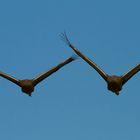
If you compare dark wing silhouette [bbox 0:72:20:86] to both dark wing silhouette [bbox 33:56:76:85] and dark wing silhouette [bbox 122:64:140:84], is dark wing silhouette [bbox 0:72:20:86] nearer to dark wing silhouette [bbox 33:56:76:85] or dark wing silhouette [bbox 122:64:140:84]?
dark wing silhouette [bbox 33:56:76:85]

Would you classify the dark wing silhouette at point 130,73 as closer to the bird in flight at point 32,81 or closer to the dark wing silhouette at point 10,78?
the bird in flight at point 32,81

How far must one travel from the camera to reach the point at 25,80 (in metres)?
79.5

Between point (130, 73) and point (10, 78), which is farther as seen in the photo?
point (10, 78)

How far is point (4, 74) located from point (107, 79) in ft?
32.0

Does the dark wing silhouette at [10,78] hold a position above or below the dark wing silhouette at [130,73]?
above

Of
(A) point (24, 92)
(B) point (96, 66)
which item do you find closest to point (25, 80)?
(A) point (24, 92)

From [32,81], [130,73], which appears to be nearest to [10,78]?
[32,81]

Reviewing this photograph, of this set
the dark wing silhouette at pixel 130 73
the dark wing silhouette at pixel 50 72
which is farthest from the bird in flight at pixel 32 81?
the dark wing silhouette at pixel 130 73

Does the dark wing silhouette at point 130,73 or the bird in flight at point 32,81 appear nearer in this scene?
the dark wing silhouette at point 130,73

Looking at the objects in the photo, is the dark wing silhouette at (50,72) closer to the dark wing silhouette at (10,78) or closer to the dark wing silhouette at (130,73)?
the dark wing silhouette at (10,78)

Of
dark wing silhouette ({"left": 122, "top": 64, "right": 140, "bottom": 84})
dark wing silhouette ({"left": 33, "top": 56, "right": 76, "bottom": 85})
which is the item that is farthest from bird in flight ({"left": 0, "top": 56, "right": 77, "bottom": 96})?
dark wing silhouette ({"left": 122, "top": 64, "right": 140, "bottom": 84})

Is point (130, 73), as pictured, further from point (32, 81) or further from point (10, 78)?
point (10, 78)

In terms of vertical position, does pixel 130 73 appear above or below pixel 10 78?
below

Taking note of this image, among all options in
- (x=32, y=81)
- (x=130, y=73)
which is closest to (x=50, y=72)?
(x=32, y=81)
